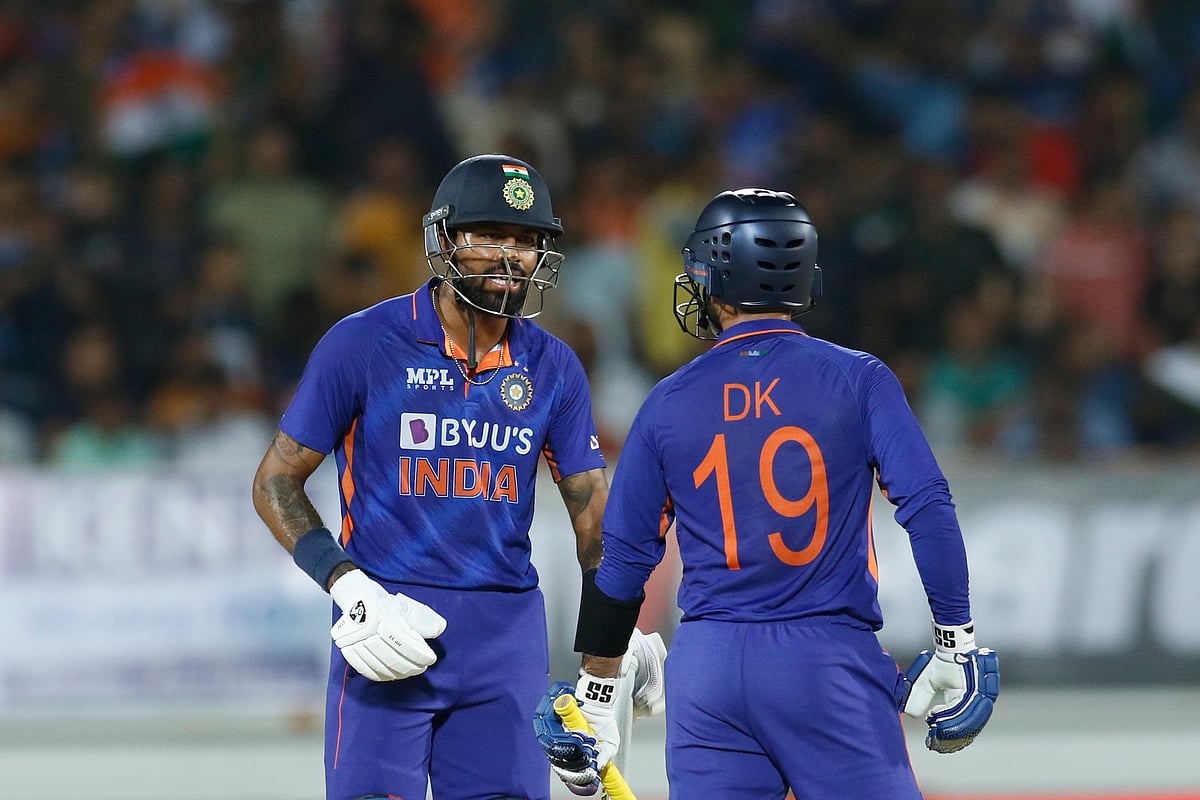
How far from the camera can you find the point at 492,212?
4.89 meters

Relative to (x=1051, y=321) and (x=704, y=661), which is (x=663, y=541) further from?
(x=1051, y=321)

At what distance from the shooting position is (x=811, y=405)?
429 centimetres

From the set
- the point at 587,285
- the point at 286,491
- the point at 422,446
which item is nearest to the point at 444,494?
the point at 422,446

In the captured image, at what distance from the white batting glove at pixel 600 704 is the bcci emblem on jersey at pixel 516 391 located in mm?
786

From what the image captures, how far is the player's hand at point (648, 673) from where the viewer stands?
5.18 meters

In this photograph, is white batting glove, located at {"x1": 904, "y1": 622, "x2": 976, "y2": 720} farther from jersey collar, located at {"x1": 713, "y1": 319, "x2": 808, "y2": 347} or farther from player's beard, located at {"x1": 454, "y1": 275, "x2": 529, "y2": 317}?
player's beard, located at {"x1": 454, "y1": 275, "x2": 529, "y2": 317}

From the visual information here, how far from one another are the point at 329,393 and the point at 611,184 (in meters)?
6.70

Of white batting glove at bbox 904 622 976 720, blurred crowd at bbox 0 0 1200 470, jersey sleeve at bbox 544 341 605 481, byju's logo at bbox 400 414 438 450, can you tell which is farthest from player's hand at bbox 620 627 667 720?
blurred crowd at bbox 0 0 1200 470

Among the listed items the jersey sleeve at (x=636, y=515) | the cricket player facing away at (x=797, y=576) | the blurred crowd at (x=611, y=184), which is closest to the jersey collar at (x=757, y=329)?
the cricket player facing away at (x=797, y=576)

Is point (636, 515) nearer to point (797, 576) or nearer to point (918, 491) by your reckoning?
point (797, 576)

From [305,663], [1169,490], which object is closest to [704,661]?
[305,663]

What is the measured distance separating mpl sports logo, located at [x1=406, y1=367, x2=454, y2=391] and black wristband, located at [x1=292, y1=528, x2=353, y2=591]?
0.49m

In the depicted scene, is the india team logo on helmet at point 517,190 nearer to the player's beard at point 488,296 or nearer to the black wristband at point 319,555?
the player's beard at point 488,296

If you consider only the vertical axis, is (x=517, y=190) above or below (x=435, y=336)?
above
